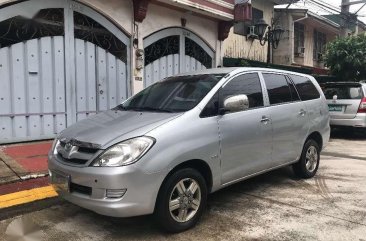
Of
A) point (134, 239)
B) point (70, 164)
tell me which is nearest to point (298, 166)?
point (134, 239)

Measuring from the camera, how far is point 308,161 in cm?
592

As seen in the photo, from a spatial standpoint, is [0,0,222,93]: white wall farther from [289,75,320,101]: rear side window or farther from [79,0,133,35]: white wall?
[289,75,320,101]: rear side window

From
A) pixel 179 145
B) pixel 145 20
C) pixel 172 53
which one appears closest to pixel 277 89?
pixel 179 145

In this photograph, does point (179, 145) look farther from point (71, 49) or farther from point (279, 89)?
point (71, 49)

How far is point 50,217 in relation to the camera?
14.1 feet

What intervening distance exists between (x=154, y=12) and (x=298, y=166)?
5.99 meters

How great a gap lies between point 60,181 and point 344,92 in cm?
905

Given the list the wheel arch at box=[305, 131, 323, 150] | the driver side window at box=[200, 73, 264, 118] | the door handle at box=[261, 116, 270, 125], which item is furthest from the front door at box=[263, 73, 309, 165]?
the wheel arch at box=[305, 131, 323, 150]

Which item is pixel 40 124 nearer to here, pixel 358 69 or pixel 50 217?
pixel 50 217

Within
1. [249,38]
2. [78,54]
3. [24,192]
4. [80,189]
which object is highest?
[249,38]

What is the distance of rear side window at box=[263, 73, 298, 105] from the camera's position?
5.20m

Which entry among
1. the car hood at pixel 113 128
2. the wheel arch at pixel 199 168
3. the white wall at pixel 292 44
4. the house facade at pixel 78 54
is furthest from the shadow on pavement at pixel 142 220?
the white wall at pixel 292 44

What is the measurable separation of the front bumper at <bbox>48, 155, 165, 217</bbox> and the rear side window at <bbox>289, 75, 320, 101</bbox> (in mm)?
3206

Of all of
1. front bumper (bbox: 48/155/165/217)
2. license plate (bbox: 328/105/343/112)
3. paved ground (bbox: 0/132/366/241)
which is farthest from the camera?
license plate (bbox: 328/105/343/112)
